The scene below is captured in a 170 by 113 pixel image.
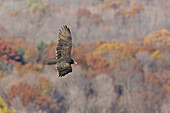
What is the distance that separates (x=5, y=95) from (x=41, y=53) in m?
22.5

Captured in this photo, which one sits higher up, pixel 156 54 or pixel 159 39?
pixel 159 39

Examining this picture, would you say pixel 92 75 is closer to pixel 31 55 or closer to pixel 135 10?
pixel 31 55

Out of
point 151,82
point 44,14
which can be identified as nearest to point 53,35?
point 44,14

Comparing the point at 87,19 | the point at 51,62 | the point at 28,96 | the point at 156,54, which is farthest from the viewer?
the point at 87,19

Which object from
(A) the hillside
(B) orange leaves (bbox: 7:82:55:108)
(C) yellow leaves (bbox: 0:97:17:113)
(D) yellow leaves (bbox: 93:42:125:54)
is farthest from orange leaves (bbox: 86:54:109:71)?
(A) the hillside

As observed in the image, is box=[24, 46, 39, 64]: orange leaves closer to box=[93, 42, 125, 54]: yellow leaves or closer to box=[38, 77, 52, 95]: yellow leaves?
box=[93, 42, 125, 54]: yellow leaves

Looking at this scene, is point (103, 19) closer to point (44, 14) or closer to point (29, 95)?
point (44, 14)

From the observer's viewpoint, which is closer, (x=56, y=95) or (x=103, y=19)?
(x=56, y=95)

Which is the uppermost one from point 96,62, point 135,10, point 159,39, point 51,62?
point 135,10

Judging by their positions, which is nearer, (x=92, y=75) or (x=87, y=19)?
(x=92, y=75)

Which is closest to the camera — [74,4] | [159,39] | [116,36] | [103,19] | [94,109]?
[94,109]

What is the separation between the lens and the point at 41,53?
7506cm

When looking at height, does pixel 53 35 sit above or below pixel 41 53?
above

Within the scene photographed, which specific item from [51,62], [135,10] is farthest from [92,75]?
[135,10]
